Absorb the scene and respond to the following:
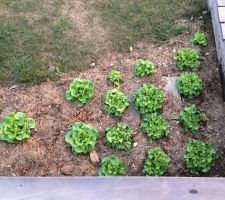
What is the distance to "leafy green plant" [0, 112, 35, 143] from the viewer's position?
3.79m

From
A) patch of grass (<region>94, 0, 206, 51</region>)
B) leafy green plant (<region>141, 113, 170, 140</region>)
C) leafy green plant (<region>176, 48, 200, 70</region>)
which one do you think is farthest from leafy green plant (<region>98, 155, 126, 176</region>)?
patch of grass (<region>94, 0, 206, 51</region>)

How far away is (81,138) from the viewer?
3766 millimetres

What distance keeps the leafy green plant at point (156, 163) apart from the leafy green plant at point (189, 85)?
75 cm

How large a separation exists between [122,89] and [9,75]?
1189 millimetres

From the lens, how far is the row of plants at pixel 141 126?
365 centimetres

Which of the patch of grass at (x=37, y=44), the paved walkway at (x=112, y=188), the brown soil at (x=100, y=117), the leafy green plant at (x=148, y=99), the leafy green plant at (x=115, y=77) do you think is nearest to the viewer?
the paved walkway at (x=112, y=188)

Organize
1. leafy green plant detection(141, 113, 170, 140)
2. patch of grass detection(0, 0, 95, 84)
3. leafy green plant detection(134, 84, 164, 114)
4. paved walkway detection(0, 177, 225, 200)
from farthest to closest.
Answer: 1. patch of grass detection(0, 0, 95, 84)
2. leafy green plant detection(134, 84, 164, 114)
3. leafy green plant detection(141, 113, 170, 140)
4. paved walkway detection(0, 177, 225, 200)

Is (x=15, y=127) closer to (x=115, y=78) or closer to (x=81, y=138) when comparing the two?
(x=81, y=138)

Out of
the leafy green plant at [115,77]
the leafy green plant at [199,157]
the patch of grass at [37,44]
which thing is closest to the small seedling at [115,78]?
the leafy green plant at [115,77]

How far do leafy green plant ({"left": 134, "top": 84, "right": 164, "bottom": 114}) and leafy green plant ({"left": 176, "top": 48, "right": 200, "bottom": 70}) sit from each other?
1.63 ft

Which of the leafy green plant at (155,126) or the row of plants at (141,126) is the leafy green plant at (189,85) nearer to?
the row of plants at (141,126)

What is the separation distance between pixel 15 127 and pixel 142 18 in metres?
2.07

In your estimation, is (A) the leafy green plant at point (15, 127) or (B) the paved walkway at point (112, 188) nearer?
(B) the paved walkway at point (112, 188)

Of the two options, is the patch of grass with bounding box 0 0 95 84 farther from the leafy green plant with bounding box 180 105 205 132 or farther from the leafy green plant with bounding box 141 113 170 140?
the leafy green plant with bounding box 180 105 205 132
